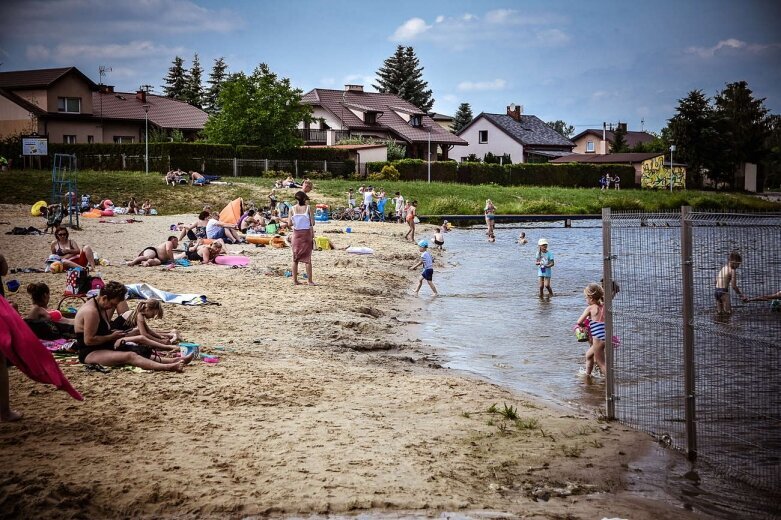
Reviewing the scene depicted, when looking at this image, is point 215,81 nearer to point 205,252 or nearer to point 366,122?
point 366,122

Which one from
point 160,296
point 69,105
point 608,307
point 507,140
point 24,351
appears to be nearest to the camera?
point 24,351

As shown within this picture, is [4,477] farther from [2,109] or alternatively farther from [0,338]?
[2,109]

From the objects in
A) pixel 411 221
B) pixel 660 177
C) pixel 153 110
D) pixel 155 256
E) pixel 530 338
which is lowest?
pixel 530 338

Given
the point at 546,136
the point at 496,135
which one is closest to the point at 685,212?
the point at 496,135

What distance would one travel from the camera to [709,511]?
6.36 m

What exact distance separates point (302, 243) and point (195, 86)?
3677 inches

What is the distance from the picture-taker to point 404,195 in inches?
2002

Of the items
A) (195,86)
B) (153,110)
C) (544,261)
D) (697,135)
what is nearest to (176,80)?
(195,86)

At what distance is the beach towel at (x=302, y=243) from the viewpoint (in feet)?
53.7

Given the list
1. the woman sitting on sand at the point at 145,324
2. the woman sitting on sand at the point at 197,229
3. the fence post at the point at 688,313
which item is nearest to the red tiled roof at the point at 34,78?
the woman sitting on sand at the point at 197,229

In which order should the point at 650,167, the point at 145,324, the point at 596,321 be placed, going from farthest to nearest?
the point at 650,167, the point at 596,321, the point at 145,324

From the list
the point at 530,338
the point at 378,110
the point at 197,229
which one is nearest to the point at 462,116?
the point at 378,110

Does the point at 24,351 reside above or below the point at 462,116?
below

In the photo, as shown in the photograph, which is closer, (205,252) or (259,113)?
(205,252)
